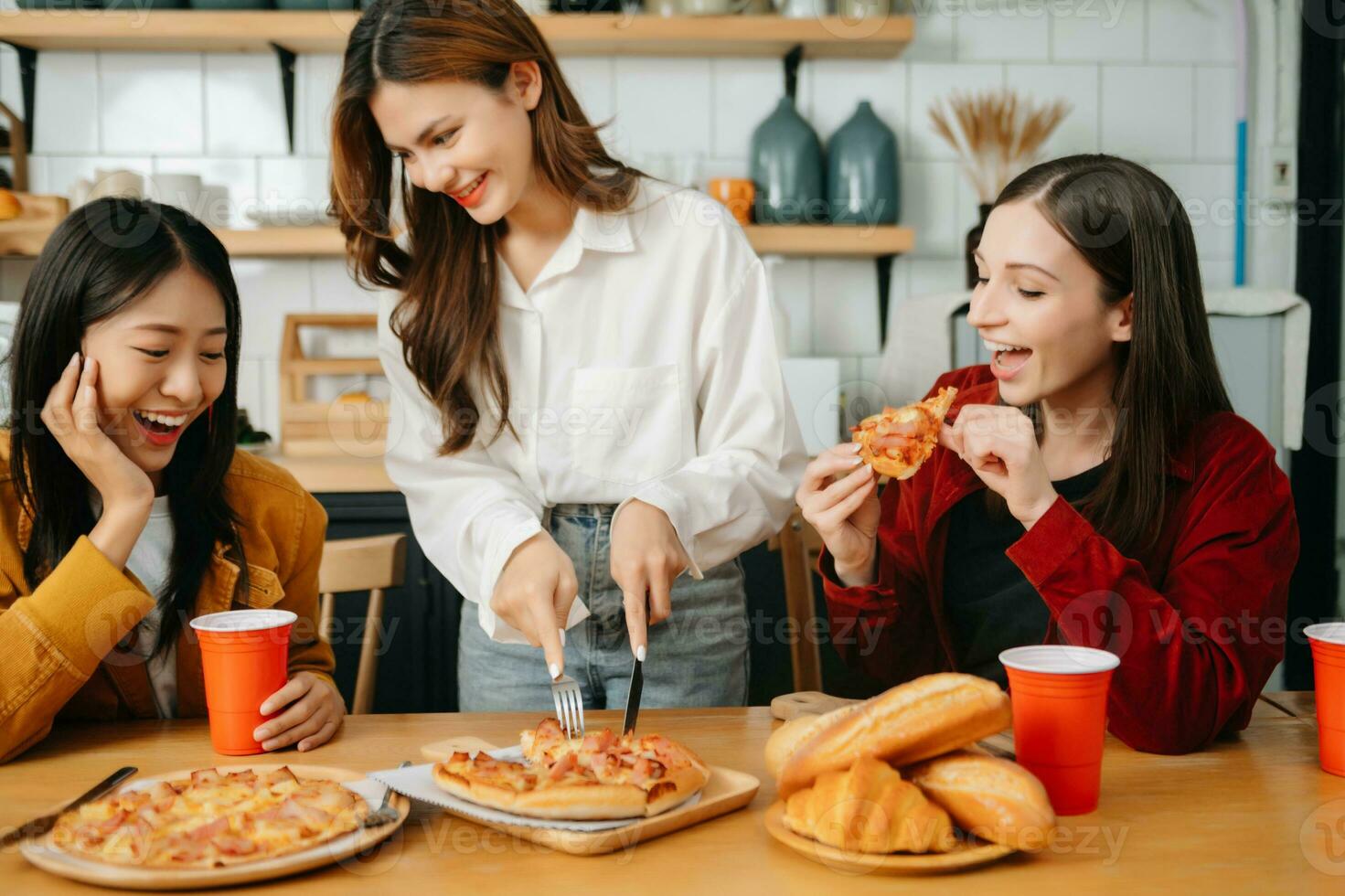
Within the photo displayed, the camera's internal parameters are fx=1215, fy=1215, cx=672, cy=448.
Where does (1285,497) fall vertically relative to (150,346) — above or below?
below

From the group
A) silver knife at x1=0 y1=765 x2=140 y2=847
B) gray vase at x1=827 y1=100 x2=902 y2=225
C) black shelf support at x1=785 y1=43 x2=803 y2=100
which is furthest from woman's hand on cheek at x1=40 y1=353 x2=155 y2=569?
black shelf support at x1=785 y1=43 x2=803 y2=100

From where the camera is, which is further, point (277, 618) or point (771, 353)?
point (771, 353)

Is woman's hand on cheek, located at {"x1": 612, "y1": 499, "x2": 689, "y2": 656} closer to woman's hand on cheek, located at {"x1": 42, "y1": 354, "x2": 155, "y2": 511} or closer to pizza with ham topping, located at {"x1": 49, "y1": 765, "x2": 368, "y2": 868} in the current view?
pizza with ham topping, located at {"x1": 49, "y1": 765, "x2": 368, "y2": 868}

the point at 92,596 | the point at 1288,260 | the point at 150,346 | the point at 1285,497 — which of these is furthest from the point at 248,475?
the point at 1288,260

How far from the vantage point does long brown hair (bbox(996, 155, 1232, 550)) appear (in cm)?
149

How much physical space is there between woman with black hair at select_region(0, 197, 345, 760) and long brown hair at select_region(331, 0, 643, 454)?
25 cm

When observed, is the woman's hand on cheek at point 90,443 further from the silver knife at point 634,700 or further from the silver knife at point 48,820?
the silver knife at point 634,700

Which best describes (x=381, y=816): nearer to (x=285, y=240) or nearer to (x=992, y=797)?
(x=992, y=797)

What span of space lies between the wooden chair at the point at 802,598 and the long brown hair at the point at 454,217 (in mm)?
575

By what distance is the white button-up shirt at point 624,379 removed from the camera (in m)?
1.80

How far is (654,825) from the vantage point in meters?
1.04

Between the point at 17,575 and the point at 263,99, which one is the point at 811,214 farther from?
the point at 17,575

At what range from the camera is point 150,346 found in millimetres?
1508

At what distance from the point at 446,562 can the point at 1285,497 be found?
109 cm
